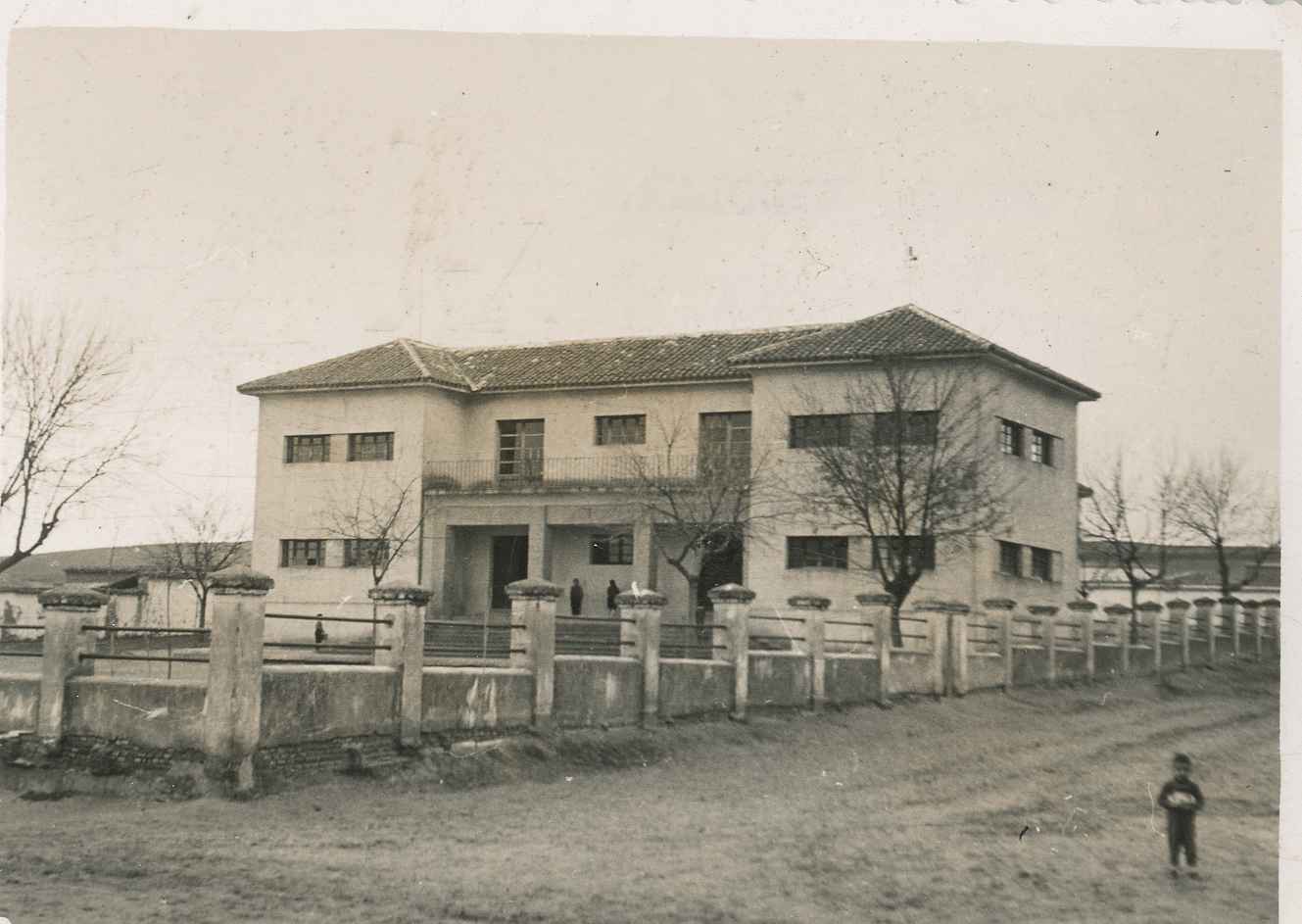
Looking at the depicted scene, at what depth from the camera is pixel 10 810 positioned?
34.9ft

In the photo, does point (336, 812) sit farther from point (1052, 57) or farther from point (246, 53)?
point (1052, 57)

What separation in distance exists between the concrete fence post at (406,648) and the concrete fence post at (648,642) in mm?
3210

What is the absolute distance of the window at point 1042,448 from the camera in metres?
24.1

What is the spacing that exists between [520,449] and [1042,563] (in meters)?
11.0

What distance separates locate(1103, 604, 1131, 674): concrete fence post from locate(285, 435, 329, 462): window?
15758 millimetres

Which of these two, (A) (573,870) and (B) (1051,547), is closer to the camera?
(A) (573,870)

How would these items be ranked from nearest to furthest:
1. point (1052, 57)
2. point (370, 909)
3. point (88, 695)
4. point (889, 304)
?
1. point (370, 909)
2. point (1052, 57)
3. point (88, 695)
4. point (889, 304)

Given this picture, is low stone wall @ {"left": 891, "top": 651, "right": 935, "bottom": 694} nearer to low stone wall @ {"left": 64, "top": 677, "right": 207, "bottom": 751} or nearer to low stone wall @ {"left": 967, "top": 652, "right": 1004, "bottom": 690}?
low stone wall @ {"left": 967, "top": 652, "right": 1004, "bottom": 690}

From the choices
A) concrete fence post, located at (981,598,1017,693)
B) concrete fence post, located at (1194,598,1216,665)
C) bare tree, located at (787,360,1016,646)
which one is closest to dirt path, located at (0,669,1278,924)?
concrete fence post, located at (981,598,1017,693)

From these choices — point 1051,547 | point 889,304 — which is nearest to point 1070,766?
point 889,304

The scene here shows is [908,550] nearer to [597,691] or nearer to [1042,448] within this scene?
[1042,448]

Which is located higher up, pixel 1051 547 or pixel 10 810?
pixel 1051 547

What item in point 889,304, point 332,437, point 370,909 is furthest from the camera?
point 332,437

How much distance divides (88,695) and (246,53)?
5.28 meters
